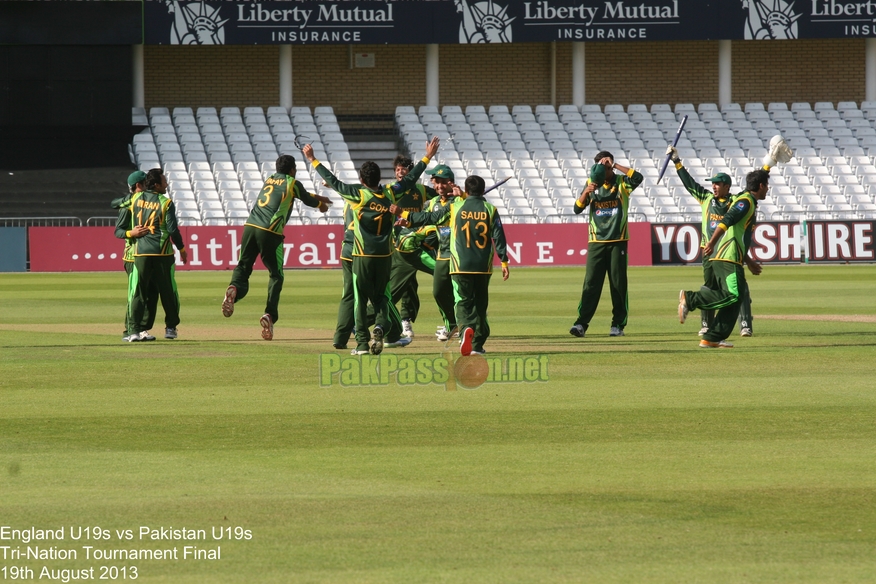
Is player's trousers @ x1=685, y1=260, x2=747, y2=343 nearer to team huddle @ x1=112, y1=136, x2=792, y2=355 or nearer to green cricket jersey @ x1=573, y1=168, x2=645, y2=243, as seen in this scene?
team huddle @ x1=112, y1=136, x2=792, y2=355

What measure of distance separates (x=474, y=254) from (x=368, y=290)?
3.57ft

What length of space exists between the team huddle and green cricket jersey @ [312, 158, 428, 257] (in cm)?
1

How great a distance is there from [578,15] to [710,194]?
2624 centimetres

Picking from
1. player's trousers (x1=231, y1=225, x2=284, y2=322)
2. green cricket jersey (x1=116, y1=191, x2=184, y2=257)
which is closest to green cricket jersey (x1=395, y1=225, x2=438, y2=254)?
player's trousers (x1=231, y1=225, x2=284, y2=322)

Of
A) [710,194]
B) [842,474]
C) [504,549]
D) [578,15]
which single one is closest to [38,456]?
[504,549]

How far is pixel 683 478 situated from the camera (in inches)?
252

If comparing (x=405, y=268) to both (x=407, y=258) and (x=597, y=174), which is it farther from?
(x=597, y=174)

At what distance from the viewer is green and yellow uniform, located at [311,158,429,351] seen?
11.5 meters

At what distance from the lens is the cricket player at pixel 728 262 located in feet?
39.8

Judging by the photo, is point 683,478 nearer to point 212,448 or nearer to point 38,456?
point 212,448

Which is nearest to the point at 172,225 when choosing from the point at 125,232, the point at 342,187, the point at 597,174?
the point at 125,232

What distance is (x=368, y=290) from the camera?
11695 mm

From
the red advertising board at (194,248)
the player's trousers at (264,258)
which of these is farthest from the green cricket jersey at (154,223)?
the red advertising board at (194,248)

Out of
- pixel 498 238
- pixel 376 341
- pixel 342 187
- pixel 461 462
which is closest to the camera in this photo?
pixel 461 462
